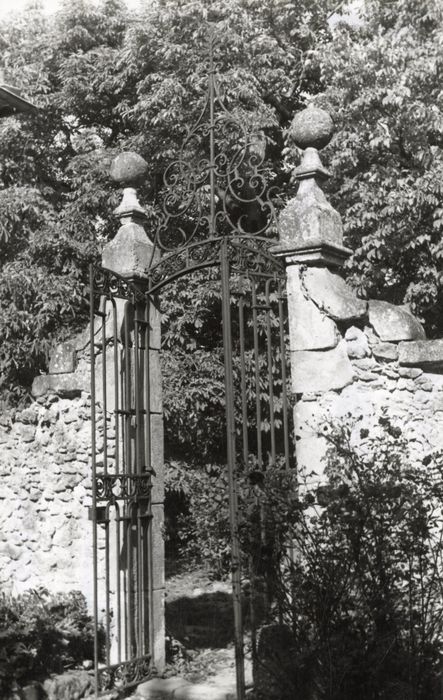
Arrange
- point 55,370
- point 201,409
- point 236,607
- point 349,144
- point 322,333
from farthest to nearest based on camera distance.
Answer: point 349,144 → point 201,409 → point 55,370 → point 322,333 → point 236,607

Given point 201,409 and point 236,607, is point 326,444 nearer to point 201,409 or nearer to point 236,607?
point 236,607

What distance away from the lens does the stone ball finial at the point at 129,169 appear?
6.23 m

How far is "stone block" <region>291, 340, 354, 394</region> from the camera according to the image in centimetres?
516

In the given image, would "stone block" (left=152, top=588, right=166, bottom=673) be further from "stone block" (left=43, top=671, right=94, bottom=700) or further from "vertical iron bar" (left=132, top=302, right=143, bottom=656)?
"stone block" (left=43, top=671, right=94, bottom=700)

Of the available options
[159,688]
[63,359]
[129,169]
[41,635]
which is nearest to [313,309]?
[129,169]

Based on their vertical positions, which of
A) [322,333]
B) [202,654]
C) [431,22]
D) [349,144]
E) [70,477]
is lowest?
[202,654]

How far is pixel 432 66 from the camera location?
1000 centimetres

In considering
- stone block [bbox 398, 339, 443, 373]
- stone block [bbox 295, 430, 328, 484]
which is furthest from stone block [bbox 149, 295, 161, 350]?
stone block [bbox 398, 339, 443, 373]

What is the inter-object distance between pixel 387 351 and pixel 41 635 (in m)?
2.99

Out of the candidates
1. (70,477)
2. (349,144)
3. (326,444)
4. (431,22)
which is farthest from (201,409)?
(431,22)

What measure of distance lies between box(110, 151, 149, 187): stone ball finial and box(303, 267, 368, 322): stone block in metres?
1.70

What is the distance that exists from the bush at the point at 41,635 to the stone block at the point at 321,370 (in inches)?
95.0

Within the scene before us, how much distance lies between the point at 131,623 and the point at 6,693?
0.92 meters

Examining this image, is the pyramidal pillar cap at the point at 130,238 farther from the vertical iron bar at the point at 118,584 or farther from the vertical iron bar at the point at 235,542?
the vertical iron bar at the point at 118,584
